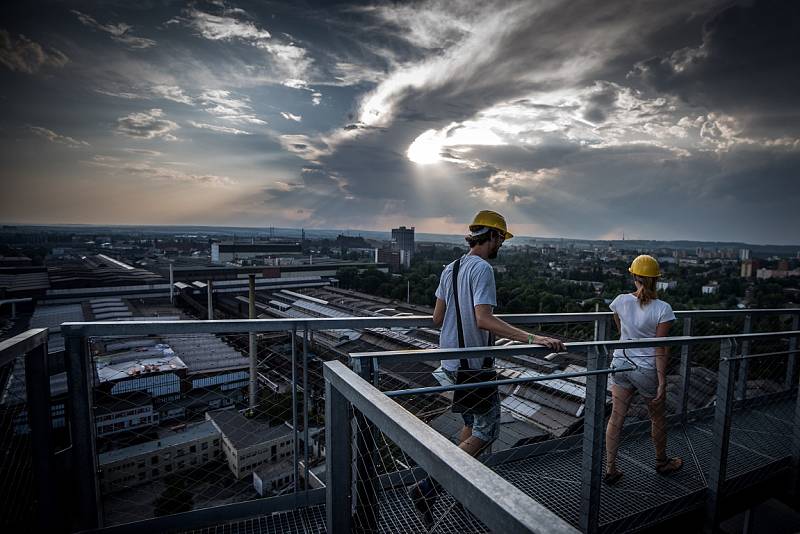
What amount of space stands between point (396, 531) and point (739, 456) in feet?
9.40

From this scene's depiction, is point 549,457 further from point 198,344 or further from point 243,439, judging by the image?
point 198,344

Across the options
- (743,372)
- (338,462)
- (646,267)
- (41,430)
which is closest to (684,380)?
(743,372)

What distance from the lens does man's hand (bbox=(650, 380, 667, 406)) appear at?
2.51m

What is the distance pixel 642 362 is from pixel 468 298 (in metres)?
1.29

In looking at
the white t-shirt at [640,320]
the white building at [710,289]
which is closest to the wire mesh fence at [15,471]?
the white t-shirt at [640,320]

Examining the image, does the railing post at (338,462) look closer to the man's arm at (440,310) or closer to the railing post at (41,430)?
the man's arm at (440,310)

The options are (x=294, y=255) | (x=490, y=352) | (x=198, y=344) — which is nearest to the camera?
(x=490, y=352)

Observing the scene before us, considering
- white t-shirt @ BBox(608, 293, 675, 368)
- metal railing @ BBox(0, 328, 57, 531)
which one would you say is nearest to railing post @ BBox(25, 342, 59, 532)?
metal railing @ BBox(0, 328, 57, 531)

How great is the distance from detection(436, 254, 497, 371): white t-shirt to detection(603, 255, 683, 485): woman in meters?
1.10

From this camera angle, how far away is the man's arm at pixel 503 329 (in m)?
1.89

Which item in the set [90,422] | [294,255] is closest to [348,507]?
[90,422]

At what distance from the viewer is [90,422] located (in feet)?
6.91

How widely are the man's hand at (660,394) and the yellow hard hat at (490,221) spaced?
134 centimetres

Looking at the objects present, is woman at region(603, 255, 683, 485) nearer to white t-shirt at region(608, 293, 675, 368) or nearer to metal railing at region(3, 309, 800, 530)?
white t-shirt at region(608, 293, 675, 368)
